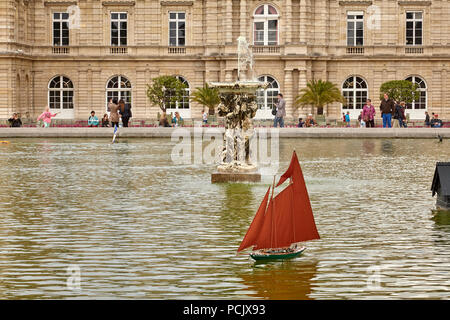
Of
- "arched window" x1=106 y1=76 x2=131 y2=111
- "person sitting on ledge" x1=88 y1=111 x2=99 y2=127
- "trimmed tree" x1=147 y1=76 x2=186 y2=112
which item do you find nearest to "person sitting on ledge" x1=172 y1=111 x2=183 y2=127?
"trimmed tree" x1=147 y1=76 x2=186 y2=112

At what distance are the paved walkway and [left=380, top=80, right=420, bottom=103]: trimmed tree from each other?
13533mm

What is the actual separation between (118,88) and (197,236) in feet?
165

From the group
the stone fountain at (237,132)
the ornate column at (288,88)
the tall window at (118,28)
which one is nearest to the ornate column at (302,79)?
the ornate column at (288,88)

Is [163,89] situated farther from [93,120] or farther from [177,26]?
[93,120]

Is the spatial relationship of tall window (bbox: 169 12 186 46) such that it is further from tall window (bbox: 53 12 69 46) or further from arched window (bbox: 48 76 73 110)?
arched window (bbox: 48 76 73 110)

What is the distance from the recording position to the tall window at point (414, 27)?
6288 centimetres

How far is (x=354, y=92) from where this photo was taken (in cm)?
6356

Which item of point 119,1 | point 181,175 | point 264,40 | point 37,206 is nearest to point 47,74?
point 119,1

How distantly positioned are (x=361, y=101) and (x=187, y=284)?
53721 millimetres

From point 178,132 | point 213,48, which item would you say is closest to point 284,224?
point 178,132

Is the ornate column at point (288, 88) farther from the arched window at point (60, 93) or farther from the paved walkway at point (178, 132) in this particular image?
the paved walkway at point (178, 132)

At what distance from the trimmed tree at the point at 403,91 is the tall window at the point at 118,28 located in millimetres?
16929

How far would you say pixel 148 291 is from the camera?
34.8 ft

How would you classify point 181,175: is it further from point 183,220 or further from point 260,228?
point 260,228
